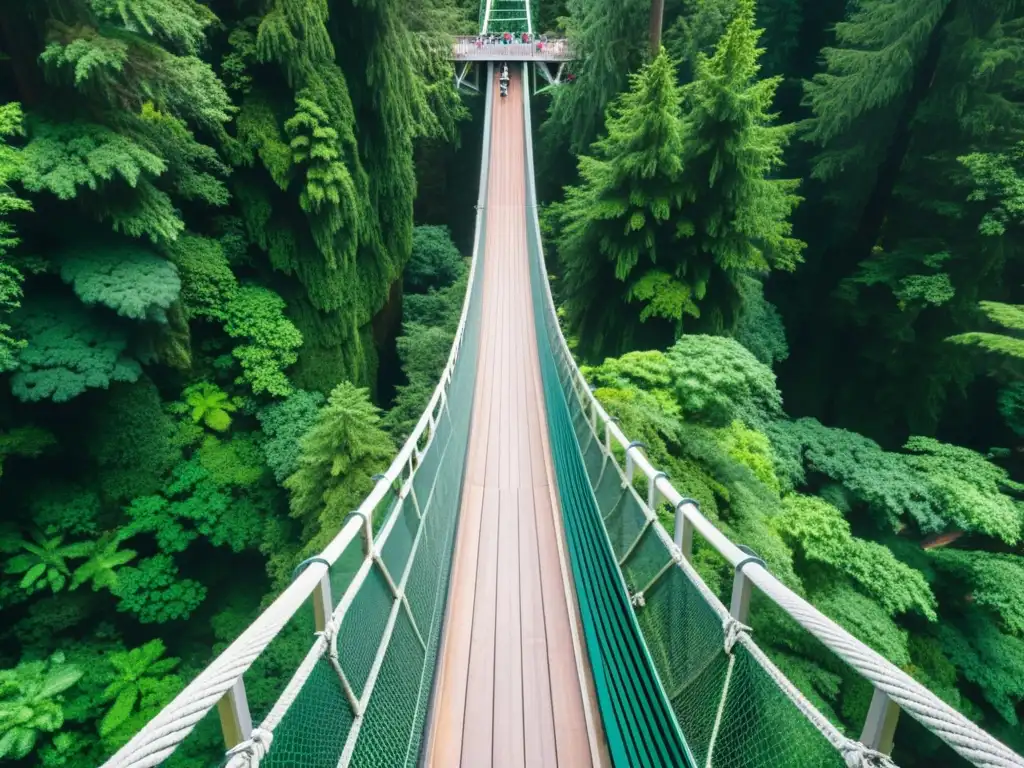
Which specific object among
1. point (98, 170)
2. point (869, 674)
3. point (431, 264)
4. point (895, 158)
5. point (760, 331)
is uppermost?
point (895, 158)

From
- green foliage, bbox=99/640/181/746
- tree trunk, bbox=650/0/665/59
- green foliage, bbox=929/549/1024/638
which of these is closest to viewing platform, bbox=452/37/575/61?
tree trunk, bbox=650/0/665/59

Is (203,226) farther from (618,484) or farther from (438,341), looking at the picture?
(618,484)

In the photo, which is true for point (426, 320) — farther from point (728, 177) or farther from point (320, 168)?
point (728, 177)

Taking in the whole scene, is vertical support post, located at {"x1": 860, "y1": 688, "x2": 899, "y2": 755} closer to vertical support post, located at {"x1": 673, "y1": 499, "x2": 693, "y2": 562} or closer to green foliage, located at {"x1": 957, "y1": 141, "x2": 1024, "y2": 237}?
vertical support post, located at {"x1": 673, "y1": 499, "x2": 693, "y2": 562}

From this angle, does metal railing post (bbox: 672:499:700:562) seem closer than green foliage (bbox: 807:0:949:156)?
Yes

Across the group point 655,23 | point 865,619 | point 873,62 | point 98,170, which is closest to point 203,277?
point 98,170

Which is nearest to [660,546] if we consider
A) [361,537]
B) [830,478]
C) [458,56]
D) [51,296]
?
[361,537]
